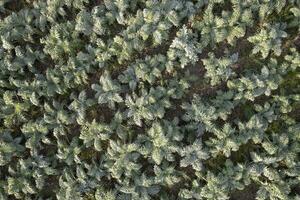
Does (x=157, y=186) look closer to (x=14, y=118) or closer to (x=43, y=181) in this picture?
(x=43, y=181)

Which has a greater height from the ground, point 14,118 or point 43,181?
point 14,118

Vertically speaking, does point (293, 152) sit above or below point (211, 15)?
below

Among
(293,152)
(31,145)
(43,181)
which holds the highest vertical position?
(293,152)

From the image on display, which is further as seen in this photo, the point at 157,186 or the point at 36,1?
the point at 36,1

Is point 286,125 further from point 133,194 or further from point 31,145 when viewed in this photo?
point 31,145

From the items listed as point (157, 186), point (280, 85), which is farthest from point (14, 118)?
point (280, 85)

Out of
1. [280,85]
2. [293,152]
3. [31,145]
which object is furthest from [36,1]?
[293,152]
